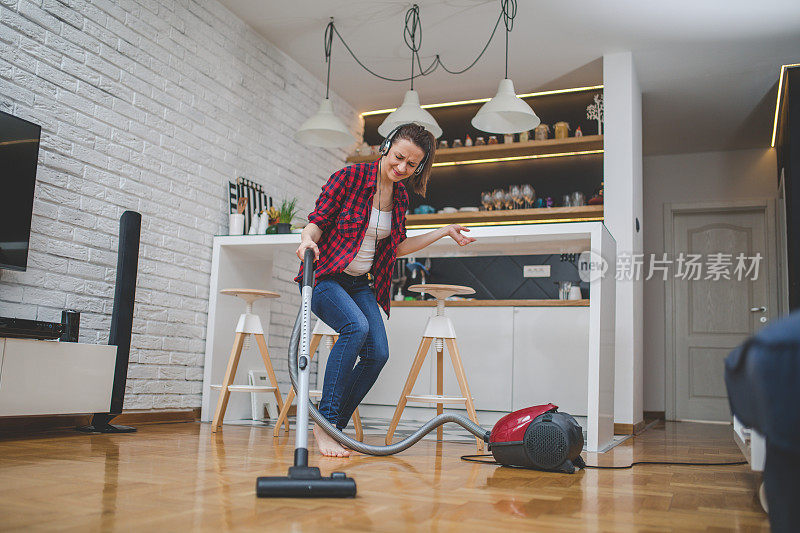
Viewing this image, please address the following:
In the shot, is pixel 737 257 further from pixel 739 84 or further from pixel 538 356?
pixel 538 356

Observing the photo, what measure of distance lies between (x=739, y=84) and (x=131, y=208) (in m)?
4.33

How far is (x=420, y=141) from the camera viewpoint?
2.48 m

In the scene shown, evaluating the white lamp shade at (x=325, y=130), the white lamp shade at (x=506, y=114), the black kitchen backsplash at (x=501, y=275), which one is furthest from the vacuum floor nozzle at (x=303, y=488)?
the black kitchen backsplash at (x=501, y=275)

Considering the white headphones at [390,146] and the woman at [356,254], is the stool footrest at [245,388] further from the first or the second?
the white headphones at [390,146]

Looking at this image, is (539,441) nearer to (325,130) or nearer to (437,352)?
(437,352)

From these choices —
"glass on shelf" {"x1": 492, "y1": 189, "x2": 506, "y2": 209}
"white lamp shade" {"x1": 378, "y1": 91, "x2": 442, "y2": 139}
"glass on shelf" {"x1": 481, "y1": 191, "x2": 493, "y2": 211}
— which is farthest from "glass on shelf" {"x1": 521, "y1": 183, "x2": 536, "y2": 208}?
"white lamp shade" {"x1": 378, "y1": 91, "x2": 442, "y2": 139}

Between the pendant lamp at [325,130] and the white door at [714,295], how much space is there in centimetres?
364

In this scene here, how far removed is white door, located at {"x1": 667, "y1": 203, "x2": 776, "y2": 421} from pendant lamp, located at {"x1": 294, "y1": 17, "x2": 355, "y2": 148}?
364 centimetres

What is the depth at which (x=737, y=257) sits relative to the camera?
6363mm

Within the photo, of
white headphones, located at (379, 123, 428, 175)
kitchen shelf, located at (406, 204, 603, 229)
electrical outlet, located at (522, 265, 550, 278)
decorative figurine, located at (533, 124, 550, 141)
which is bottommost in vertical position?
electrical outlet, located at (522, 265, 550, 278)

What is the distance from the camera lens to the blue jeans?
247cm

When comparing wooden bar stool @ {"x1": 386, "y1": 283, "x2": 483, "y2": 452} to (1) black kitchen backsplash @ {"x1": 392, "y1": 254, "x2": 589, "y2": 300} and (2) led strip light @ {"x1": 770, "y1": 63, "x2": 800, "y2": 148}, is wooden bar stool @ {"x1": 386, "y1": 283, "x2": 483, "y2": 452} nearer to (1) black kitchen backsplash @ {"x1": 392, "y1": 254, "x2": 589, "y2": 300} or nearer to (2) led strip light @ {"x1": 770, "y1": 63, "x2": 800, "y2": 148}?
(1) black kitchen backsplash @ {"x1": 392, "y1": 254, "x2": 589, "y2": 300}

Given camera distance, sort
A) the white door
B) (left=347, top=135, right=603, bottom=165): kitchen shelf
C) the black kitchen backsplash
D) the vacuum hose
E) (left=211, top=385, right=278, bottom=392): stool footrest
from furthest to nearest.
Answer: the white door → the black kitchen backsplash → (left=347, top=135, right=603, bottom=165): kitchen shelf → (left=211, top=385, right=278, bottom=392): stool footrest → the vacuum hose

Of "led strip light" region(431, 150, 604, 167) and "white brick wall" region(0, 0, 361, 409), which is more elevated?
"led strip light" region(431, 150, 604, 167)
